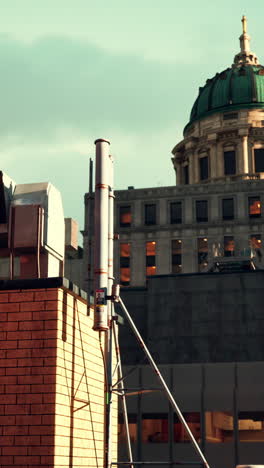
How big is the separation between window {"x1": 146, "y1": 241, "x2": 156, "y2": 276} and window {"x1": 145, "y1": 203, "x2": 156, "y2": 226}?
10.3 ft

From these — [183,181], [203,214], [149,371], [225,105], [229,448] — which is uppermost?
[225,105]

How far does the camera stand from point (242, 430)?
55.8m

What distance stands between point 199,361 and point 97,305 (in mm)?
47786

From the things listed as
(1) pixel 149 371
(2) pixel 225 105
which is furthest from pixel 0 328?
(2) pixel 225 105

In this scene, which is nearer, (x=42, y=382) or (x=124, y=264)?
(x=42, y=382)

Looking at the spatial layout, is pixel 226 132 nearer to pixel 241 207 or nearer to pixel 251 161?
pixel 251 161

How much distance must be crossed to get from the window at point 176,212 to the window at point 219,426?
57.1m

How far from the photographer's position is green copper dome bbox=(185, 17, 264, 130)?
452 feet

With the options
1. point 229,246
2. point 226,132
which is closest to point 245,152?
point 226,132

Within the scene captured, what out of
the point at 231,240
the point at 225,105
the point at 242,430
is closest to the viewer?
the point at 242,430

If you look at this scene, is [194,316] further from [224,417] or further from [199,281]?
[224,417]

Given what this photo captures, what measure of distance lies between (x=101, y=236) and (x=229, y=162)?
366 feet

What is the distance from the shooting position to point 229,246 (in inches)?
4286

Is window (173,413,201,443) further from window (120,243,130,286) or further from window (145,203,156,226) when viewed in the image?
window (145,203,156,226)
